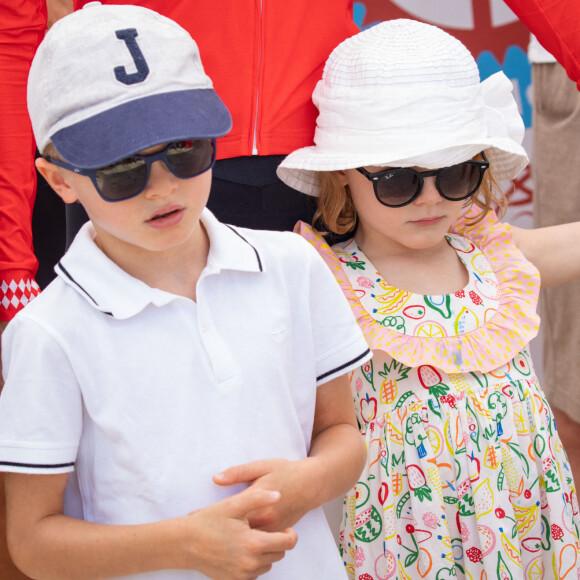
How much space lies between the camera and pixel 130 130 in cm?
105

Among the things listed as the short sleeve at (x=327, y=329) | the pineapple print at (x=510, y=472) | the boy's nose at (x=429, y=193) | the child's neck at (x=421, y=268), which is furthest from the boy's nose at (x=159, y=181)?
the pineapple print at (x=510, y=472)

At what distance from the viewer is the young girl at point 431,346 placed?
163cm

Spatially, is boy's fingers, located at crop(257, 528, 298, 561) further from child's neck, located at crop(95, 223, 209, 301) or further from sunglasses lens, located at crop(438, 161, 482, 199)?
sunglasses lens, located at crop(438, 161, 482, 199)

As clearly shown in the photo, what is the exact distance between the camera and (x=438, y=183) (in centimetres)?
163

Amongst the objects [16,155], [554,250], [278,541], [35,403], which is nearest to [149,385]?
[35,403]

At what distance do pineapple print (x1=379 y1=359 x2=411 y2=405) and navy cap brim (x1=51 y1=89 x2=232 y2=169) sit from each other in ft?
2.58

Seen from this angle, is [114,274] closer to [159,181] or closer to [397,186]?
[159,181]

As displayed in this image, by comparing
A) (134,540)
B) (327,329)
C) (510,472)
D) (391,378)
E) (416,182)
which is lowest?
(510,472)

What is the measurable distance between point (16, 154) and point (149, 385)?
681 millimetres

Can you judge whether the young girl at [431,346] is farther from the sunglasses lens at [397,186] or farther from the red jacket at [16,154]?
the red jacket at [16,154]

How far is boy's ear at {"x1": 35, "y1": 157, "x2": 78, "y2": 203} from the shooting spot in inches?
45.9

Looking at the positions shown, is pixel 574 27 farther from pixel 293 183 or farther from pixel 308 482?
pixel 308 482

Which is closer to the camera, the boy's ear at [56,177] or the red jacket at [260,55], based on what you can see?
the boy's ear at [56,177]

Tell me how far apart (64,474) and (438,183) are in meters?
0.90
